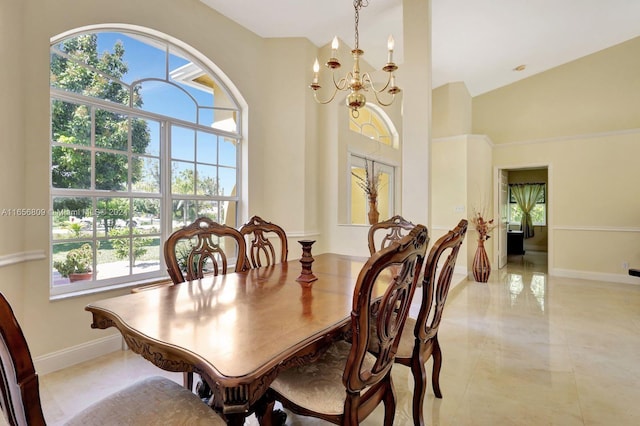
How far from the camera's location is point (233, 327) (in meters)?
1.12

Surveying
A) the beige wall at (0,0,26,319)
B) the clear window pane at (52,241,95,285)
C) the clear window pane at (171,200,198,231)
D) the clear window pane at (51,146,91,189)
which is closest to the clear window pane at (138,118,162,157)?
the clear window pane at (51,146,91,189)

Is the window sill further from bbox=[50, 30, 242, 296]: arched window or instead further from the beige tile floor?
the beige tile floor

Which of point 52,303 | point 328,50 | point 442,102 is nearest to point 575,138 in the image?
point 442,102

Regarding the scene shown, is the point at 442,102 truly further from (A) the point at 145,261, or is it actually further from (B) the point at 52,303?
(B) the point at 52,303

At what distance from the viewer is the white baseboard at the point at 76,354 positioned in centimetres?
223

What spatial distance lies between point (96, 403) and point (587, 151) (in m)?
7.14

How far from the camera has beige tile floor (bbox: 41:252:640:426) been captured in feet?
6.02

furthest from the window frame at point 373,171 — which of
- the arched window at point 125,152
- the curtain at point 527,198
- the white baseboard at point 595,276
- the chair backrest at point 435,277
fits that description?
the curtain at point 527,198

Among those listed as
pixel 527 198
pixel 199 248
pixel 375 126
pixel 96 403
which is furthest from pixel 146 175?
pixel 527 198

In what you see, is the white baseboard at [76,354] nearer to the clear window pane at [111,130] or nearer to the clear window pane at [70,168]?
the clear window pane at [70,168]

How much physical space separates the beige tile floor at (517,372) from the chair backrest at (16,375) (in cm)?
125

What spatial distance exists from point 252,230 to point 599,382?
2668mm

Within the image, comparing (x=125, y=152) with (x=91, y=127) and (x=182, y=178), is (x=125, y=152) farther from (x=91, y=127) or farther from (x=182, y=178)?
(x=182, y=178)

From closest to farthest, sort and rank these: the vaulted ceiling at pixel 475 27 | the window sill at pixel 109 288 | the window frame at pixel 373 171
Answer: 1. the window sill at pixel 109 288
2. the vaulted ceiling at pixel 475 27
3. the window frame at pixel 373 171
